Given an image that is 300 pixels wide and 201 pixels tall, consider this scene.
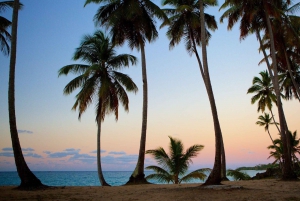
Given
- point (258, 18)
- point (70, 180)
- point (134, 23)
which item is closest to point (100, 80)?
point (134, 23)

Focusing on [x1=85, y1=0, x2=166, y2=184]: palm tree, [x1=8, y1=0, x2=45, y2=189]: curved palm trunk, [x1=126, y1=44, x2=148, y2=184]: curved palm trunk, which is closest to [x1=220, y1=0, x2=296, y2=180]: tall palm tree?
[x1=85, y1=0, x2=166, y2=184]: palm tree

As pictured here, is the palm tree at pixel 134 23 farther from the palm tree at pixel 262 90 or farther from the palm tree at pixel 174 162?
the palm tree at pixel 262 90

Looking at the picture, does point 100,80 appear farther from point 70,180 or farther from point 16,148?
point 70,180

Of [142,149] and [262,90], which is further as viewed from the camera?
[262,90]

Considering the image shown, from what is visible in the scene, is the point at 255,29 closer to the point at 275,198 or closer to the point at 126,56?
the point at 126,56

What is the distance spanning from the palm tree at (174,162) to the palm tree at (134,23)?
389cm

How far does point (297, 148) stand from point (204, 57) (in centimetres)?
3296

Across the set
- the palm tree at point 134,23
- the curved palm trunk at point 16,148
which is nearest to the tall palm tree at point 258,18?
the palm tree at point 134,23

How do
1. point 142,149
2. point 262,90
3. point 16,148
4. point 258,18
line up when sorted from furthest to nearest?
point 262,90 → point 258,18 → point 142,149 → point 16,148

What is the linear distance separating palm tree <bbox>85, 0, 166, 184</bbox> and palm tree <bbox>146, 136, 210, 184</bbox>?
389 centimetres

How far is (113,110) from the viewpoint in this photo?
2069cm

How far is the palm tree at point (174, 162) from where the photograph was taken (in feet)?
65.8

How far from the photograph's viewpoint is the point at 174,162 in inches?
795

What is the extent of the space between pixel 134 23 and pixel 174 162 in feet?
34.6
